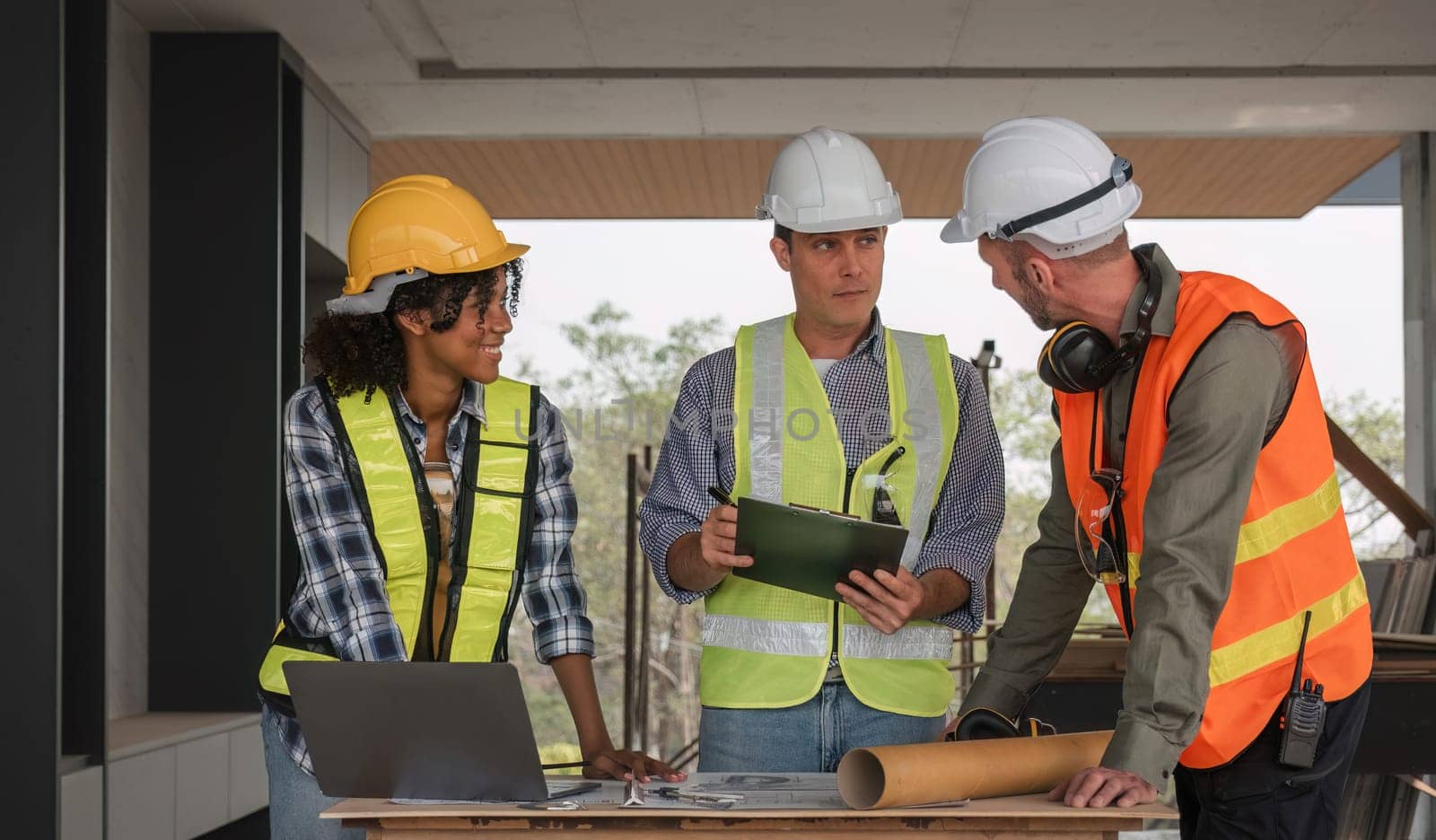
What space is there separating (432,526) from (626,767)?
486 millimetres

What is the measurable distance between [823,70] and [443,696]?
4.86 m

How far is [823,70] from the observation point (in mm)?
6242

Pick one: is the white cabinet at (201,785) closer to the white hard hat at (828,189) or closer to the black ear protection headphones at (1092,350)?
the white hard hat at (828,189)

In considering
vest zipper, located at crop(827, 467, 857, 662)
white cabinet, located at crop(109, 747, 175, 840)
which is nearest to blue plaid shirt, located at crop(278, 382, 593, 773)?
vest zipper, located at crop(827, 467, 857, 662)

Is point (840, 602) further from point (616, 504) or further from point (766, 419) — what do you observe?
point (616, 504)

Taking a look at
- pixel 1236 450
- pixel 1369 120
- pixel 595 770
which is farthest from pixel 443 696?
pixel 1369 120

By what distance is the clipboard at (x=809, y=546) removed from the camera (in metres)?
2.25

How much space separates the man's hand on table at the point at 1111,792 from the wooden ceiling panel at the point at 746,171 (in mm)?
5813

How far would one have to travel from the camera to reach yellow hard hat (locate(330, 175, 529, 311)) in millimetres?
2432

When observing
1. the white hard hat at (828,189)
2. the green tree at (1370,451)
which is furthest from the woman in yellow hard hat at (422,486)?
the green tree at (1370,451)

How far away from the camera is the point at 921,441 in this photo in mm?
2668

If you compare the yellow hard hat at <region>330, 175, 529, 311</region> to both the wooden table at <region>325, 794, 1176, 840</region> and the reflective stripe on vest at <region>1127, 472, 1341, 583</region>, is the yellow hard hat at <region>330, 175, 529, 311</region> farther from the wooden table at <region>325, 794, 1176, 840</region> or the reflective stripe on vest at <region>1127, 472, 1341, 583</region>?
the reflective stripe on vest at <region>1127, 472, 1341, 583</region>

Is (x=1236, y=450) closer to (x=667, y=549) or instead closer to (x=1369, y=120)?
(x=667, y=549)

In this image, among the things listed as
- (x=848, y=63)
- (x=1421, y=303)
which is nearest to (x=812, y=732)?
(x=848, y=63)
